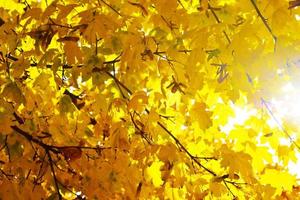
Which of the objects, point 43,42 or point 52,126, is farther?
point 52,126

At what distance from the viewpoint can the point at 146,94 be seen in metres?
2.78

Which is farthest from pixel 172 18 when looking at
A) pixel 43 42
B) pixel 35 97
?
pixel 35 97

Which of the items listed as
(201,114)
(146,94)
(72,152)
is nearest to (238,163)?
(201,114)

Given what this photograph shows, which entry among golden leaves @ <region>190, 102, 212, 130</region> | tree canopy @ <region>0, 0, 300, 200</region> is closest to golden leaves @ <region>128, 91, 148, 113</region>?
tree canopy @ <region>0, 0, 300, 200</region>

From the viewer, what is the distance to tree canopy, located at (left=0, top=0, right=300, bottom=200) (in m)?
2.11

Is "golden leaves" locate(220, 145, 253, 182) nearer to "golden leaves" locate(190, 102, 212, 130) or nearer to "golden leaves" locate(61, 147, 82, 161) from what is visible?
"golden leaves" locate(190, 102, 212, 130)

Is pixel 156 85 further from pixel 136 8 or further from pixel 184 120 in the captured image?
pixel 136 8

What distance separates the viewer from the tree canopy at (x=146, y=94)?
6.93ft

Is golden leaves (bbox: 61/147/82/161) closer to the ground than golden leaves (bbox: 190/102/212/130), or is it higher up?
closer to the ground

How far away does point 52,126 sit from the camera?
3031 millimetres

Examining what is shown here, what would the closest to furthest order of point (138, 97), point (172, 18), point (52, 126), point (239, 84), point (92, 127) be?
point (239, 84) < point (172, 18) < point (138, 97) < point (52, 126) < point (92, 127)

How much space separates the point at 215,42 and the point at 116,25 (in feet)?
1.60

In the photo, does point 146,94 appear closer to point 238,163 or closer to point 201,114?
point 201,114

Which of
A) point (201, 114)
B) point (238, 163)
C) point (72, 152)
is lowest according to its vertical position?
point (238, 163)
